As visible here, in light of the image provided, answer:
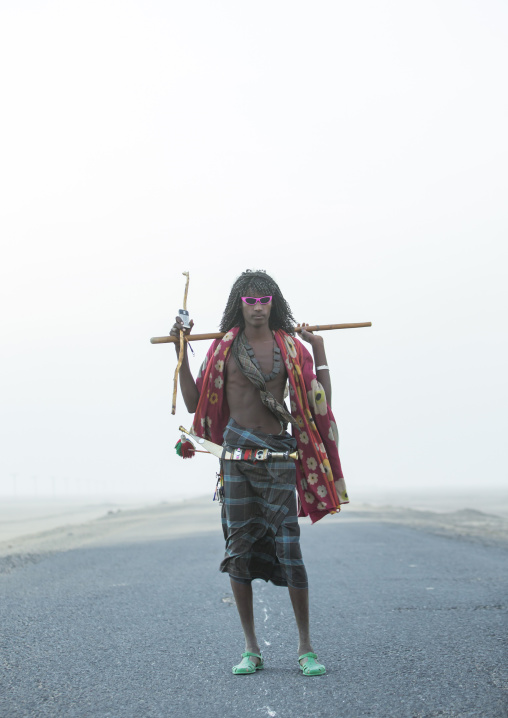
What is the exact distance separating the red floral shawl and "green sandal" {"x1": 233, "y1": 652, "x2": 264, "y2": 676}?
84 cm

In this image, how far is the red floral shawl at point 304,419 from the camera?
457 centimetres

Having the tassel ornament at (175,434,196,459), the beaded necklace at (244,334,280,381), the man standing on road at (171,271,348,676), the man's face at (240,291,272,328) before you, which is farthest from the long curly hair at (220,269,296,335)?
the tassel ornament at (175,434,196,459)

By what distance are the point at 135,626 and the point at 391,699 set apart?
8.33 feet

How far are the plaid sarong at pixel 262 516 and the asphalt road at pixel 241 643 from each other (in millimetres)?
526

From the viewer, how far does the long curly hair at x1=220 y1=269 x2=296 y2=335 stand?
486cm

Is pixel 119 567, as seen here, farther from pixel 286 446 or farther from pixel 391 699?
pixel 391 699

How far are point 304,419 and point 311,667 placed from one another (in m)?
1.37

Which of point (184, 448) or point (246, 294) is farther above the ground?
point (246, 294)

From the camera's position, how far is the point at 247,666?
13.5ft

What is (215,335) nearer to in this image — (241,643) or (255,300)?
(255,300)

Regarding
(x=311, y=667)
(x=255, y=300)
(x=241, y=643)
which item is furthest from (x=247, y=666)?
(x=255, y=300)

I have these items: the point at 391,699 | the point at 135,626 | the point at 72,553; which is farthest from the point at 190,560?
the point at 391,699

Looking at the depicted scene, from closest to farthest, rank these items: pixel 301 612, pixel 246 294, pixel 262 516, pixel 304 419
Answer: pixel 301 612 < pixel 262 516 < pixel 304 419 < pixel 246 294

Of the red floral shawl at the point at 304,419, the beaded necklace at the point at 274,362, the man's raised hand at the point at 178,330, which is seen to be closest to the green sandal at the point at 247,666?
the red floral shawl at the point at 304,419
